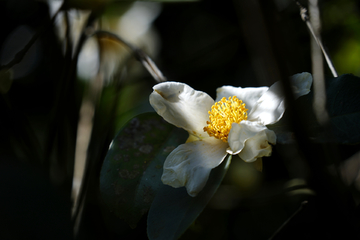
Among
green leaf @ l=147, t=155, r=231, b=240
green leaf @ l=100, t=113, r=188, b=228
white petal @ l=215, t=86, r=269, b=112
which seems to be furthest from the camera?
white petal @ l=215, t=86, r=269, b=112

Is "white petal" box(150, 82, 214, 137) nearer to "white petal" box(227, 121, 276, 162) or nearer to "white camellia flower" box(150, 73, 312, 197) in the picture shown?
"white camellia flower" box(150, 73, 312, 197)

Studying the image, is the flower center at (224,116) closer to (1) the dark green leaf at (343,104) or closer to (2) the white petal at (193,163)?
(2) the white petal at (193,163)

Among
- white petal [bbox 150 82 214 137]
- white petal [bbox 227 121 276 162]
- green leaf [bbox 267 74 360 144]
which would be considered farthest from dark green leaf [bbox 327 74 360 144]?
white petal [bbox 150 82 214 137]

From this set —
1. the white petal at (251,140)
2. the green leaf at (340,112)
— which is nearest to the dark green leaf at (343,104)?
the green leaf at (340,112)

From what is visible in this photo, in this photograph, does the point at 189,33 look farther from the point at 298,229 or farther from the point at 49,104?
the point at 298,229

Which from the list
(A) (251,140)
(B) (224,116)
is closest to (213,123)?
(B) (224,116)

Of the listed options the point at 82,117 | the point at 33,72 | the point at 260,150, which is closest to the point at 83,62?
the point at 33,72

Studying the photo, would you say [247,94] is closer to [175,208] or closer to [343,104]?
[343,104]
